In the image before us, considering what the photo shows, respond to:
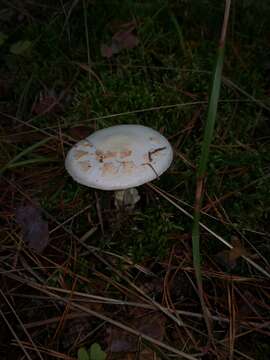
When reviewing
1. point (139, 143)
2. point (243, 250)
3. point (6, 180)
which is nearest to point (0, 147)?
point (6, 180)

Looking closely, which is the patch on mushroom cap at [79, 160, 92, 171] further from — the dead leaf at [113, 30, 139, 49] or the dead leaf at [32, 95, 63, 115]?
the dead leaf at [113, 30, 139, 49]

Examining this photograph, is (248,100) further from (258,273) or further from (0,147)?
(0,147)

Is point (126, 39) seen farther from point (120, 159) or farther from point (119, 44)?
point (120, 159)

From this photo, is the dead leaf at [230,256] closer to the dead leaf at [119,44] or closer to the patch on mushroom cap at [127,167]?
the patch on mushroom cap at [127,167]

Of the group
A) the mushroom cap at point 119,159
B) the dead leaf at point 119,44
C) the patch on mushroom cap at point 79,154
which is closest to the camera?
the mushroom cap at point 119,159

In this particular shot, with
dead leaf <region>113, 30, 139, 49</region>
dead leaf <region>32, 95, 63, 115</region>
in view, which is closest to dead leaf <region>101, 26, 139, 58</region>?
dead leaf <region>113, 30, 139, 49</region>

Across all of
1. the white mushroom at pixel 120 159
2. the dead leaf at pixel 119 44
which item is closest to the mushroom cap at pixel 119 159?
the white mushroom at pixel 120 159

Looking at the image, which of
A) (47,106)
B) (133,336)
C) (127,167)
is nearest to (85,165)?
(127,167)
